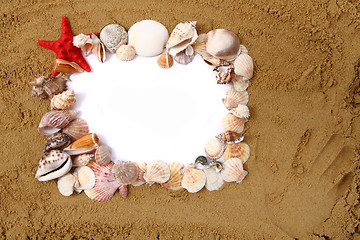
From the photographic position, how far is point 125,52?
193 cm

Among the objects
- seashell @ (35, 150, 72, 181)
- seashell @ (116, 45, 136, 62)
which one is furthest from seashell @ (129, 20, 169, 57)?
seashell @ (35, 150, 72, 181)

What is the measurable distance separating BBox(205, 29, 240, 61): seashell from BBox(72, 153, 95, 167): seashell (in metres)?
1.12

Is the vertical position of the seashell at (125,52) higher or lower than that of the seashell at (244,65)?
lower

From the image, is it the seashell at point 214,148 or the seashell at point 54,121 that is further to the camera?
the seashell at point 214,148

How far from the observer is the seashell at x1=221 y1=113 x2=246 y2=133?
76.9 inches

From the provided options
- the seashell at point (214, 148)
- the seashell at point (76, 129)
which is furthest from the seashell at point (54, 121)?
the seashell at point (214, 148)

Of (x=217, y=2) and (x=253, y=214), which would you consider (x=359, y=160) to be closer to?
(x=253, y=214)

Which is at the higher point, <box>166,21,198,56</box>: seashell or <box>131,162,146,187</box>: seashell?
<box>166,21,198,56</box>: seashell

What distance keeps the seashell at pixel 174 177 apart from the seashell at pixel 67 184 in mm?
628

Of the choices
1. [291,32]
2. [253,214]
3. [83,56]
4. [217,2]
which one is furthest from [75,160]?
[291,32]

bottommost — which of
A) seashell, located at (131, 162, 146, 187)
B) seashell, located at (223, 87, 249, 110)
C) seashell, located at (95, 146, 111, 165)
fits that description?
seashell, located at (131, 162, 146, 187)

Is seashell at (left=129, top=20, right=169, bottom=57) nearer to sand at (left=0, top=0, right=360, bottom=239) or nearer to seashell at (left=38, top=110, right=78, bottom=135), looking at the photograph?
sand at (left=0, top=0, right=360, bottom=239)

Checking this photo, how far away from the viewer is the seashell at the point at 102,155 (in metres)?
1.92

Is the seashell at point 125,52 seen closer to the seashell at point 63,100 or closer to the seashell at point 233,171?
the seashell at point 63,100
